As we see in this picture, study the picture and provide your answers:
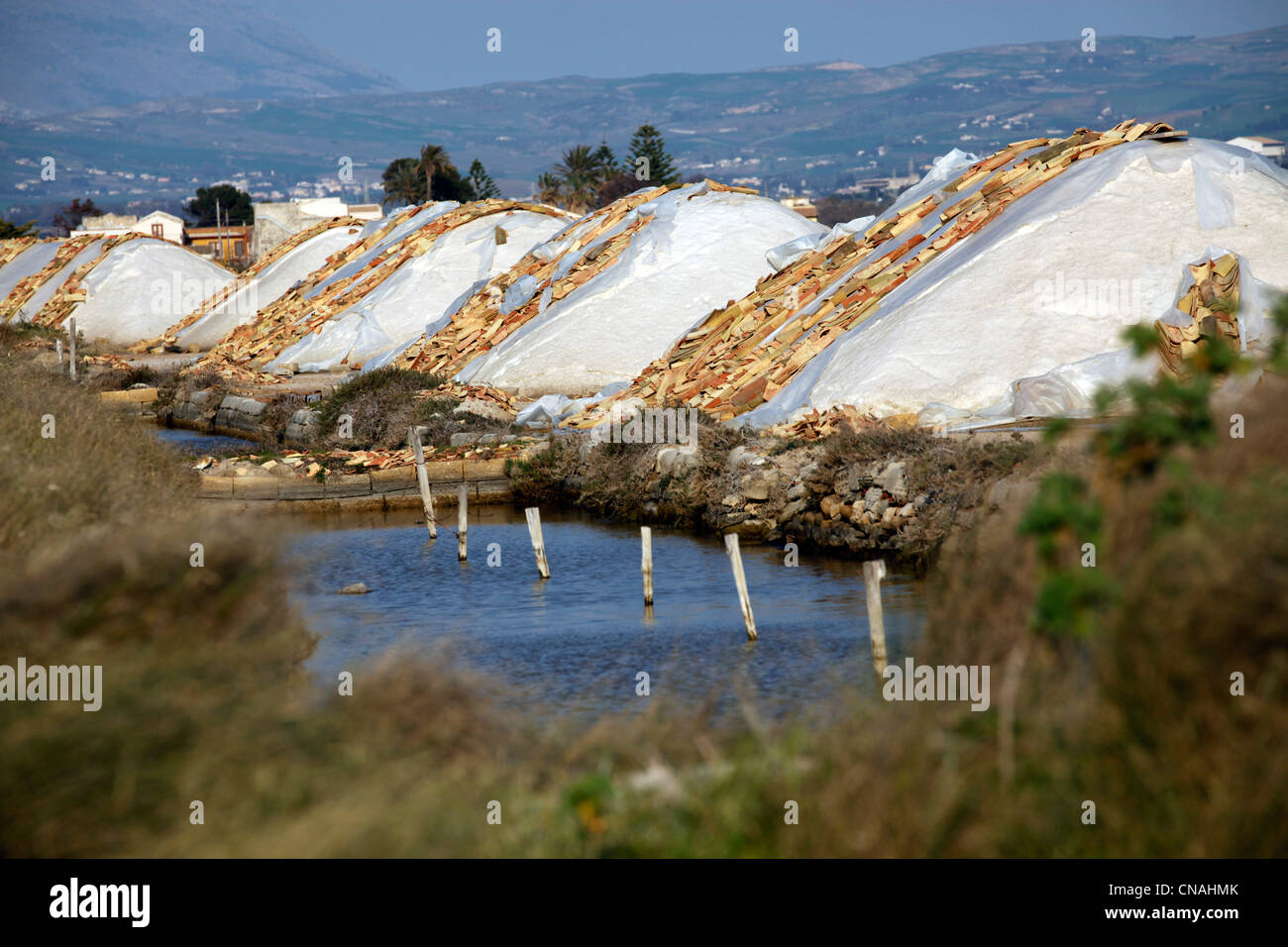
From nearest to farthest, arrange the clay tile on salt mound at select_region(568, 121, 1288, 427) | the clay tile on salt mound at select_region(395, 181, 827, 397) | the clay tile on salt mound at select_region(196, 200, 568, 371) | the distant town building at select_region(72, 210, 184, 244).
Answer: the clay tile on salt mound at select_region(568, 121, 1288, 427)
the clay tile on salt mound at select_region(395, 181, 827, 397)
the clay tile on salt mound at select_region(196, 200, 568, 371)
the distant town building at select_region(72, 210, 184, 244)

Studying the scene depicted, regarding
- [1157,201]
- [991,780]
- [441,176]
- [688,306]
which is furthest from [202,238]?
[991,780]

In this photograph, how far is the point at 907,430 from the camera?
18031 millimetres

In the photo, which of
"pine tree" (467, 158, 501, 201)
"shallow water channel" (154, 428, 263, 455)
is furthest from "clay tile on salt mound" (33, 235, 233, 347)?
"pine tree" (467, 158, 501, 201)

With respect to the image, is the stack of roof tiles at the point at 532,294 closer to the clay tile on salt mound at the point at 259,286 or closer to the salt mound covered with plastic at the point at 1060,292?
the salt mound covered with plastic at the point at 1060,292

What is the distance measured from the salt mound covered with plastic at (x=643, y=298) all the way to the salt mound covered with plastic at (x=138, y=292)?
2623 cm

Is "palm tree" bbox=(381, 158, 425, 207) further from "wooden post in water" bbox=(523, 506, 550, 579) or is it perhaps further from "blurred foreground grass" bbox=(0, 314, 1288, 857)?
"blurred foreground grass" bbox=(0, 314, 1288, 857)

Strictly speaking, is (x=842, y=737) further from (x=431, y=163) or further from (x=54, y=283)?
(x=431, y=163)

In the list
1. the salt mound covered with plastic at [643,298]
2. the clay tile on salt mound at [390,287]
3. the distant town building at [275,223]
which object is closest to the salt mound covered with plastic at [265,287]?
the clay tile on salt mound at [390,287]

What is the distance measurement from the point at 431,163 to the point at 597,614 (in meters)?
78.0

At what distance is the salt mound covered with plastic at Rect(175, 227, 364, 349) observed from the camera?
48.7 meters

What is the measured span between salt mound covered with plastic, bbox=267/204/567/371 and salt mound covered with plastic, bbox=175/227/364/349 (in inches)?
360

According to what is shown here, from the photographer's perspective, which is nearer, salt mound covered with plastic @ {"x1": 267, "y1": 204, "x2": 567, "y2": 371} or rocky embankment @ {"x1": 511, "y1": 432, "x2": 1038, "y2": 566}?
rocky embankment @ {"x1": 511, "y1": 432, "x2": 1038, "y2": 566}
